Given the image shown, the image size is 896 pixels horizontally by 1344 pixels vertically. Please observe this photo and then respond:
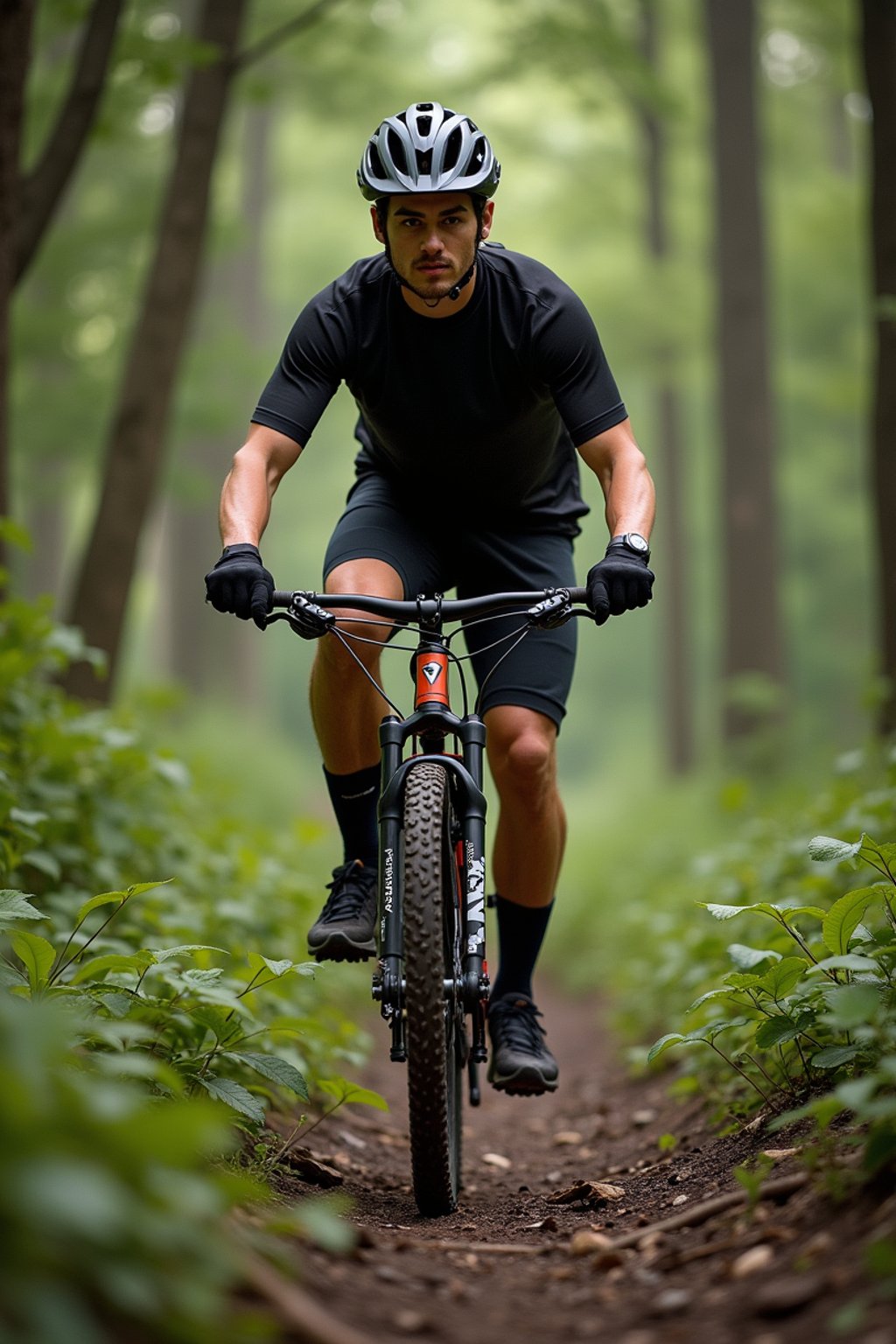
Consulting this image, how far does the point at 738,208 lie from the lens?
1379 centimetres

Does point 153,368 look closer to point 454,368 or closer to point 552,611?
point 454,368

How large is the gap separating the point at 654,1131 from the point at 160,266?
571 cm

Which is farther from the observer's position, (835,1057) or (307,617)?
(307,617)

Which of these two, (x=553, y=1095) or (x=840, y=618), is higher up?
(x=840, y=618)

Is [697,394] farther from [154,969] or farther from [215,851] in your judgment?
[154,969]

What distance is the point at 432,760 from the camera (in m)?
3.55

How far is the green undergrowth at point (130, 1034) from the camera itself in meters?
1.56

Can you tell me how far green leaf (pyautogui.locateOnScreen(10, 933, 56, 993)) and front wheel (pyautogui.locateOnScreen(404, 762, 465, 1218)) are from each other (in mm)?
831

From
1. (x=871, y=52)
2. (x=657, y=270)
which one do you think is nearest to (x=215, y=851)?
(x=871, y=52)

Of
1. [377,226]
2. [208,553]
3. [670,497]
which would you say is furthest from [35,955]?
[670,497]

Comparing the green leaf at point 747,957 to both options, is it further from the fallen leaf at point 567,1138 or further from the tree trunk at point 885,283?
the tree trunk at point 885,283

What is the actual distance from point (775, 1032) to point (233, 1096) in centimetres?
135

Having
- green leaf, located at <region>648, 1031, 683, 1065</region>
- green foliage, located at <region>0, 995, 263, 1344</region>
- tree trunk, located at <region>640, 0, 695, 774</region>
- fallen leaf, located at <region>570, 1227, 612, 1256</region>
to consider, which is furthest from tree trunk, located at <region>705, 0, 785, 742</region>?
green foliage, located at <region>0, 995, 263, 1344</region>

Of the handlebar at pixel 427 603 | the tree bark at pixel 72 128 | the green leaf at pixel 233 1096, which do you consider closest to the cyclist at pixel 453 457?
the handlebar at pixel 427 603
